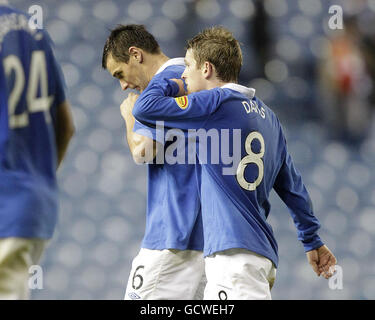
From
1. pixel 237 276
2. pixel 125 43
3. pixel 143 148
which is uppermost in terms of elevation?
pixel 125 43

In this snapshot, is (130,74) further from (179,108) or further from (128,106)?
(179,108)

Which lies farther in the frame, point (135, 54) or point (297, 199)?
point (135, 54)

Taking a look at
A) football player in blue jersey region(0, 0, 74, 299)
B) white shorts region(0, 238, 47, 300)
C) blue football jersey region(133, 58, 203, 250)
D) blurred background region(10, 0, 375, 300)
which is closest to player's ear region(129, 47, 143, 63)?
blue football jersey region(133, 58, 203, 250)

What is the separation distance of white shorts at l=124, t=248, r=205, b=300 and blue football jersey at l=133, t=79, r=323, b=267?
319 mm

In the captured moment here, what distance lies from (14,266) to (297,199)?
3.49ft

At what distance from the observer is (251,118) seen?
189 centimetres

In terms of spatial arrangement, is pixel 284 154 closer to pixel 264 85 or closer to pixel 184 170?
pixel 184 170

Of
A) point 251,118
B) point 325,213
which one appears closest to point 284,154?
point 251,118

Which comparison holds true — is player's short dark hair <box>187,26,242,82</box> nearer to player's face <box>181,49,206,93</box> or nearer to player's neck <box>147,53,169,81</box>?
player's face <box>181,49,206,93</box>

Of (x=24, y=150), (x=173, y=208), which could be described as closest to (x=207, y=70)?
(x=173, y=208)

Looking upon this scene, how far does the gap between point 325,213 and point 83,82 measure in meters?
1.68

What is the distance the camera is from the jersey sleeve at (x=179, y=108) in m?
1.85

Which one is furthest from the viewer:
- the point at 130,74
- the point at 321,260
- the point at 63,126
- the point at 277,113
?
the point at 277,113

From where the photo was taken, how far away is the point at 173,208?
2.15 metres
